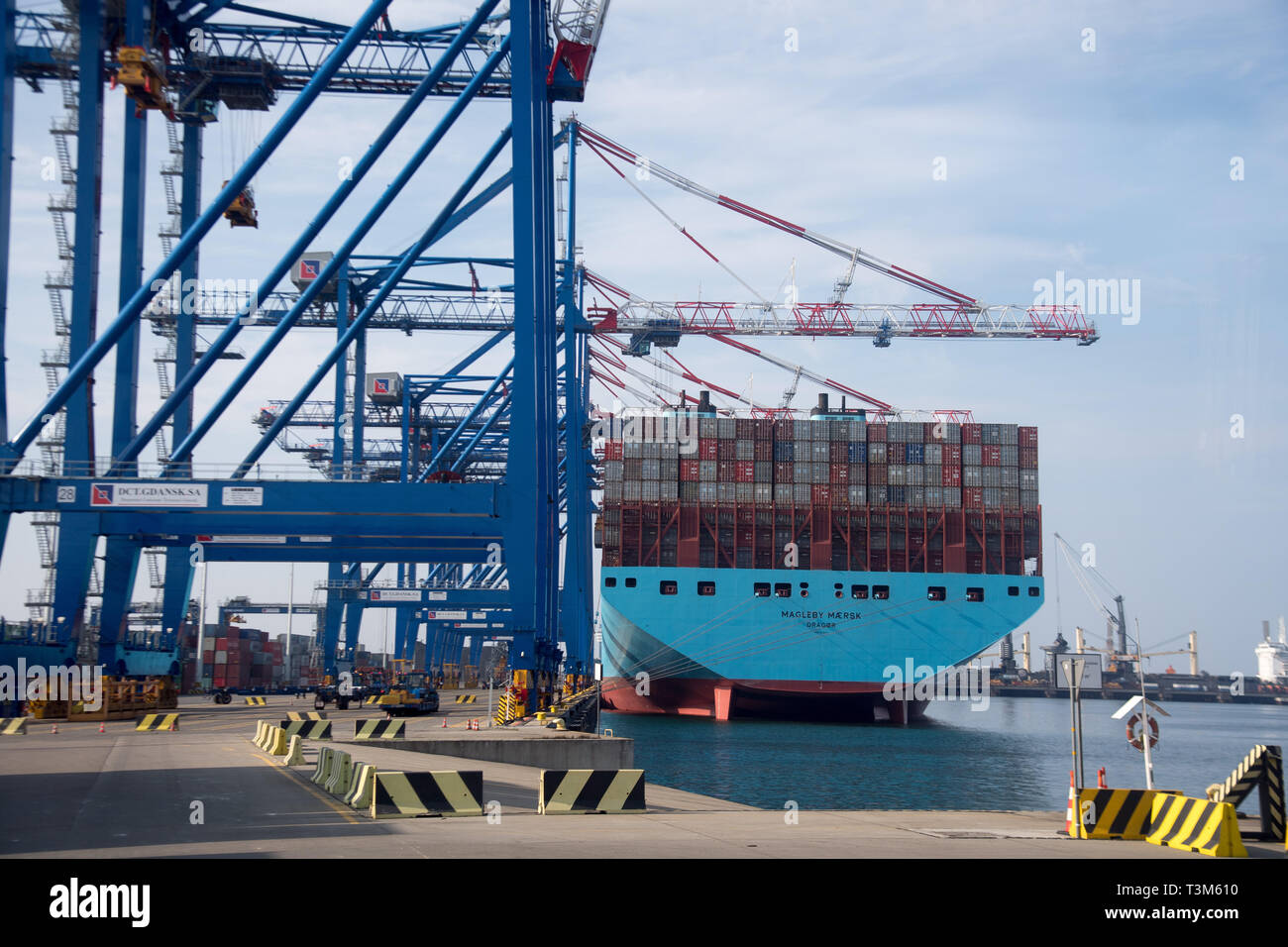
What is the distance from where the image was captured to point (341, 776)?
651 inches

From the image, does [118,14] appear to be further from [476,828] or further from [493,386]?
[476,828]

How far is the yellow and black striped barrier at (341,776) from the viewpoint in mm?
16391

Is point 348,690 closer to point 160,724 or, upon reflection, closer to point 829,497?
point 160,724

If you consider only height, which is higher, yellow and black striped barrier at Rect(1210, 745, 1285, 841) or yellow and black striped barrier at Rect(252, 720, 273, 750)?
yellow and black striped barrier at Rect(1210, 745, 1285, 841)

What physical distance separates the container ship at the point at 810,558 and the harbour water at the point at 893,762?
9.11 ft

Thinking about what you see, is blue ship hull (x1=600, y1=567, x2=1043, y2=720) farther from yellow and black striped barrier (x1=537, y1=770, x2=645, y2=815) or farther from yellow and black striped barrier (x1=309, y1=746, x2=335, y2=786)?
yellow and black striped barrier (x1=537, y1=770, x2=645, y2=815)

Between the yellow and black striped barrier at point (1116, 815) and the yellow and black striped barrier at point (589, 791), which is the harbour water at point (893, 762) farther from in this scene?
the yellow and black striped barrier at point (1116, 815)

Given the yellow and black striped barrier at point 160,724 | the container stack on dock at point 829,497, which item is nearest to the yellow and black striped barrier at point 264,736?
the yellow and black striped barrier at point 160,724

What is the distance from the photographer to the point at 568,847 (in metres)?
11.5

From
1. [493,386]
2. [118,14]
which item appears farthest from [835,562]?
[118,14]

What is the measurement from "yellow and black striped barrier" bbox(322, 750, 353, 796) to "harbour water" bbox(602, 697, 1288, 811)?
12.0 m

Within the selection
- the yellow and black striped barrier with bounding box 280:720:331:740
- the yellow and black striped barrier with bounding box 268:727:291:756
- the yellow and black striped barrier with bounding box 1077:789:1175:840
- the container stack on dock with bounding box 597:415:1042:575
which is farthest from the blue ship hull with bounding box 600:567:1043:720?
the yellow and black striped barrier with bounding box 1077:789:1175:840

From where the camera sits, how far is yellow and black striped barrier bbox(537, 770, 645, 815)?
50.6ft
